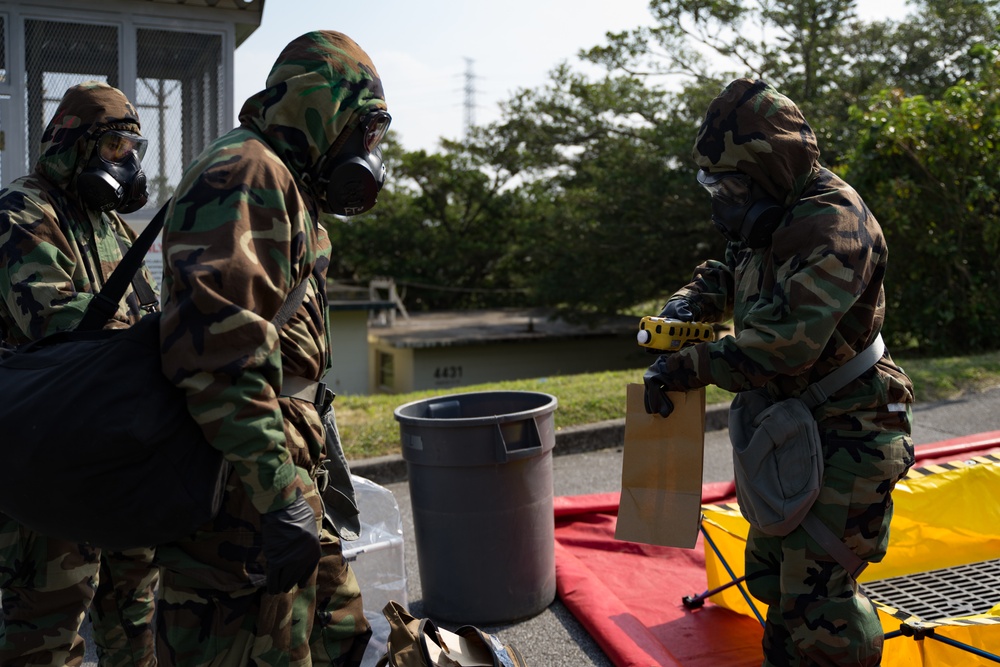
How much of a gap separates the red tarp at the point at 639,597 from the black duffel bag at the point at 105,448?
6.52 ft

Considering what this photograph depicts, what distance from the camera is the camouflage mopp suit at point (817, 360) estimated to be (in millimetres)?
2451

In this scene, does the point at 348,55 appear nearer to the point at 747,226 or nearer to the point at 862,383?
the point at 747,226

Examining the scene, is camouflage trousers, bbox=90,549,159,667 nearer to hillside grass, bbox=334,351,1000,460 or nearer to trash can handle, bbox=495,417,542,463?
trash can handle, bbox=495,417,542,463

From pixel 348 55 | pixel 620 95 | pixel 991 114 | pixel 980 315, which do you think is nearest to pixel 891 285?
pixel 980 315

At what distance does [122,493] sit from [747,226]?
6.08 ft

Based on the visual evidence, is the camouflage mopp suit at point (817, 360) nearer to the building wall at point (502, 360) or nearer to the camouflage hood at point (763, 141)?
the camouflage hood at point (763, 141)

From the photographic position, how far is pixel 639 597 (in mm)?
3840

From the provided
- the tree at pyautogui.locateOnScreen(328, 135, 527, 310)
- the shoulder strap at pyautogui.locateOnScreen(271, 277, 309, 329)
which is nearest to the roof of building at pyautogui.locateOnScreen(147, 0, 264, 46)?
the shoulder strap at pyautogui.locateOnScreen(271, 277, 309, 329)

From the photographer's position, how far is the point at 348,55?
213 centimetres

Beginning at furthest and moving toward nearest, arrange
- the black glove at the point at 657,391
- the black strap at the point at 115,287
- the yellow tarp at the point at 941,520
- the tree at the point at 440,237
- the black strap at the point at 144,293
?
the tree at the point at 440,237 → the yellow tarp at the point at 941,520 → the black strap at the point at 144,293 → the black glove at the point at 657,391 → the black strap at the point at 115,287

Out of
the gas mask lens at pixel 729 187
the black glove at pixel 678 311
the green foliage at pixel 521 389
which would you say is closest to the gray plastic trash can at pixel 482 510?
the black glove at pixel 678 311

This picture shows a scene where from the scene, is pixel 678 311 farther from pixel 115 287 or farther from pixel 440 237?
pixel 440 237

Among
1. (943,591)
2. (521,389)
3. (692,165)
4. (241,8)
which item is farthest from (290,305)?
(692,165)

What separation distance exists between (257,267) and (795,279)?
1.48m
